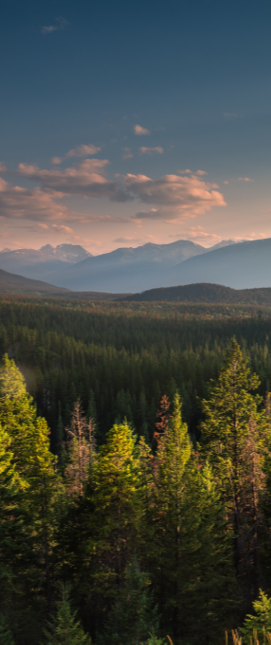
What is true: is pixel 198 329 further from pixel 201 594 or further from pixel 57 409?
pixel 201 594

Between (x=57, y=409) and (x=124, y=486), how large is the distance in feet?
252

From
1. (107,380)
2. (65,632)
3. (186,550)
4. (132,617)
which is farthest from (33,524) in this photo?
(107,380)

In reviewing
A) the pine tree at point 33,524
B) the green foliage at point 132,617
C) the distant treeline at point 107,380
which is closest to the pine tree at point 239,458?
the green foliage at point 132,617

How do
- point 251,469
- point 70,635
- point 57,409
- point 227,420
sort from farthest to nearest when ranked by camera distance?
point 57,409 < point 227,420 < point 251,469 < point 70,635

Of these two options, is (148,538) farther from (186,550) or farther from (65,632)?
(65,632)

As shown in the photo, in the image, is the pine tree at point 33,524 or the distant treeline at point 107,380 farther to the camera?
the distant treeline at point 107,380

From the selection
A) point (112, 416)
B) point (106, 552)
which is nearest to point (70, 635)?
point (106, 552)

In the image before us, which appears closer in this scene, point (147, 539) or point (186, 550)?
point (186, 550)

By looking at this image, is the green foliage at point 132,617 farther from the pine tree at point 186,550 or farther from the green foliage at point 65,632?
the pine tree at point 186,550

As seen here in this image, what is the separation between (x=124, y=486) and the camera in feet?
57.4

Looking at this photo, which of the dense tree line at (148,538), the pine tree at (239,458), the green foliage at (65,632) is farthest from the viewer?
the pine tree at (239,458)

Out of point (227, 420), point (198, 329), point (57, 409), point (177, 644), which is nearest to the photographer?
point (177, 644)

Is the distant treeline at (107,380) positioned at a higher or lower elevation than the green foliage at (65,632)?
lower

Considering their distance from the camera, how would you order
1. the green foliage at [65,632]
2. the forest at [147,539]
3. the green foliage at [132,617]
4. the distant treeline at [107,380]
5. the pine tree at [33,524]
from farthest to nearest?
the distant treeline at [107,380] → the pine tree at [33,524] → the forest at [147,539] → the green foliage at [132,617] → the green foliage at [65,632]
